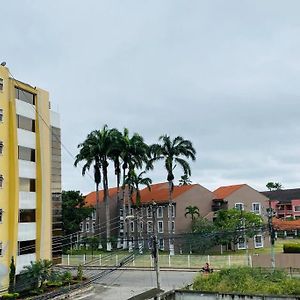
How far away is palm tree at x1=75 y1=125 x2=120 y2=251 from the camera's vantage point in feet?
189

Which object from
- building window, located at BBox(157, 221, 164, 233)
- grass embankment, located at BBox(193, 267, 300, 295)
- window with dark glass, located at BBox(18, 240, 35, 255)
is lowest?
grass embankment, located at BBox(193, 267, 300, 295)

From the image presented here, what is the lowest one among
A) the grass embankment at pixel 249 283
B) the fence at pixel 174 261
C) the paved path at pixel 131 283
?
the paved path at pixel 131 283

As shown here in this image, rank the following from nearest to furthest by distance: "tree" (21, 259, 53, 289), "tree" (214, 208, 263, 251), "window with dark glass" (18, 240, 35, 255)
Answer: "tree" (21, 259, 53, 289) < "window with dark glass" (18, 240, 35, 255) < "tree" (214, 208, 263, 251)

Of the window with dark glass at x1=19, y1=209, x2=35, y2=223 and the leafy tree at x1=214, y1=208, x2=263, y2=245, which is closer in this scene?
the window with dark glass at x1=19, y1=209, x2=35, y2=223

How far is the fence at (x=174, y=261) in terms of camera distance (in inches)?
1622

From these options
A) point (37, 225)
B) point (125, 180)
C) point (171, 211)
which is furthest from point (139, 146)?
point (37, 225)

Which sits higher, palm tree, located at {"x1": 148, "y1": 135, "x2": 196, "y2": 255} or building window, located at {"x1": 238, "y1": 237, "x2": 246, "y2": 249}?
palm tree, located at {"x1": 148, "y1": 135, "x2": 196, "y2": 255}

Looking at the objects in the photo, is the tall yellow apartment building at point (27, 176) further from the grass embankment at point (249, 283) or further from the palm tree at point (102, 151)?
the palm tree at point (102, 151)

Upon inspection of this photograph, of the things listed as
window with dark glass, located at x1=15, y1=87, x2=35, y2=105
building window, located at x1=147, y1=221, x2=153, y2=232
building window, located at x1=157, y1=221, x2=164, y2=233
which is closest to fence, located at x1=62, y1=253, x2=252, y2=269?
building window, located at x1=157, y1=221, x2=164, y2=233

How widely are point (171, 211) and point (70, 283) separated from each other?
2551cm

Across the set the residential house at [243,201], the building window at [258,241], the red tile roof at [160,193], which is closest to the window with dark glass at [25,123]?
the red tile roof at [160,193]

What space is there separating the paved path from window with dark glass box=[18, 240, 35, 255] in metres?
5.57

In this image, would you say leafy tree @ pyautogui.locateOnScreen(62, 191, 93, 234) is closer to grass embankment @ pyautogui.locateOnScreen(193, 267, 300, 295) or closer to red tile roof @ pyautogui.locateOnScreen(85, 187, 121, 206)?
red tile roof @ pyautogui.locateOnScreen(85, 187, 121, 206)

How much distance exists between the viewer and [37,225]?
35969 mm
